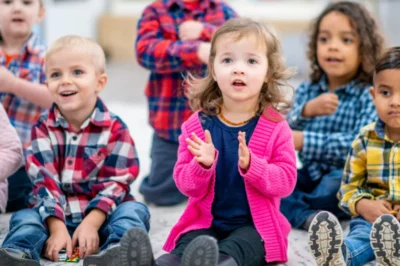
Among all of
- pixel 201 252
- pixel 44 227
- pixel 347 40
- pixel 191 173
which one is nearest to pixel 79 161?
pixel 44 227

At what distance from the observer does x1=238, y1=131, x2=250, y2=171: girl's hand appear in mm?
1402

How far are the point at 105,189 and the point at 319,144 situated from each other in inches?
26.7

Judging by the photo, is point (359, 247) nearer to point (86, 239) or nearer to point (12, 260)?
point (86, 239)

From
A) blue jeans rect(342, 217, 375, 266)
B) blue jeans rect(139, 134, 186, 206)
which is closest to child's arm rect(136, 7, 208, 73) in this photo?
blue jeans rect(139, 134, 186, 206)

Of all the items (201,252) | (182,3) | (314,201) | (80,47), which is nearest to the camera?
(201,252)

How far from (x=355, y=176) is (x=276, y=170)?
303mm

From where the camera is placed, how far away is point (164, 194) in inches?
83.4

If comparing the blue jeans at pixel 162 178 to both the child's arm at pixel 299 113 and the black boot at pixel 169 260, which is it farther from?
the black boot at pixel 169 260

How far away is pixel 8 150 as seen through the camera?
168 centimetres

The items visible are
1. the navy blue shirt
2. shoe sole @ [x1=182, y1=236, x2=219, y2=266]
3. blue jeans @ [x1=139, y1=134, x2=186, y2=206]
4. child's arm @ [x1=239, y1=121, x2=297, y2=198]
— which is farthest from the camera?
blue jeans @ [x1=139, y1=134, x2=186, y2=206]

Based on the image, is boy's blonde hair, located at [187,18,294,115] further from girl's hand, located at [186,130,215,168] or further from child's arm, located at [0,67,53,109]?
child's arm, located at [0,67,53,109]

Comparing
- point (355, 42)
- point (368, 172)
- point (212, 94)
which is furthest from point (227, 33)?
A: point (355, 42)

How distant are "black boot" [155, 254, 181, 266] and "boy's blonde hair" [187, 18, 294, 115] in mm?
372

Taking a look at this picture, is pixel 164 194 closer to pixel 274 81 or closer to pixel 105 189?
pixel 105 189
